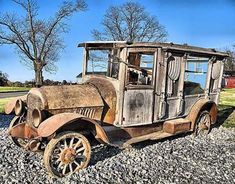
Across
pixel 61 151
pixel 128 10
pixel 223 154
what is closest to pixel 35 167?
pixel 61 151

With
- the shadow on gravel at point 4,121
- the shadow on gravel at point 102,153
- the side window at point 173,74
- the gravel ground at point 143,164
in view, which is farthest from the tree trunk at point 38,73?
Answer: the shadow on gravel at point 102,153

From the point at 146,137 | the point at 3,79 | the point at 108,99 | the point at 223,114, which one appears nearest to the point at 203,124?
the point at 146,137

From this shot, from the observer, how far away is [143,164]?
6816 mm

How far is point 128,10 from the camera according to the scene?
3541 centimetres

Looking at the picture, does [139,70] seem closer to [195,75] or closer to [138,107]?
[138,107]

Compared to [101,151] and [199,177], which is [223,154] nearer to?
[199,177]

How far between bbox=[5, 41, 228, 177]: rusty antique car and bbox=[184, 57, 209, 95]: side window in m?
0.03

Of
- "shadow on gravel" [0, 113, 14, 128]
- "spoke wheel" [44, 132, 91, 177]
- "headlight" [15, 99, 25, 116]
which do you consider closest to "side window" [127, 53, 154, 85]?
"spoke wheel" [44, 132, 91, 177]

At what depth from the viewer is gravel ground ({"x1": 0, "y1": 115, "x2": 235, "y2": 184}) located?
6.02 meters

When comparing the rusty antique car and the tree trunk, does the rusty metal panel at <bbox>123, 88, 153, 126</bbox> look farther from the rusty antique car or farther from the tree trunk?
the tree trunk

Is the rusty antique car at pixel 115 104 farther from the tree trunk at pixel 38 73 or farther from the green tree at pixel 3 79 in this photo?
the green tree at pixel 3 79

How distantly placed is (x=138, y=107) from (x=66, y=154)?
218cm

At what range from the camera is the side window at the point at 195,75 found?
9.21 metres

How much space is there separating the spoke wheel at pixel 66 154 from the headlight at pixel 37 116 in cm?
64
